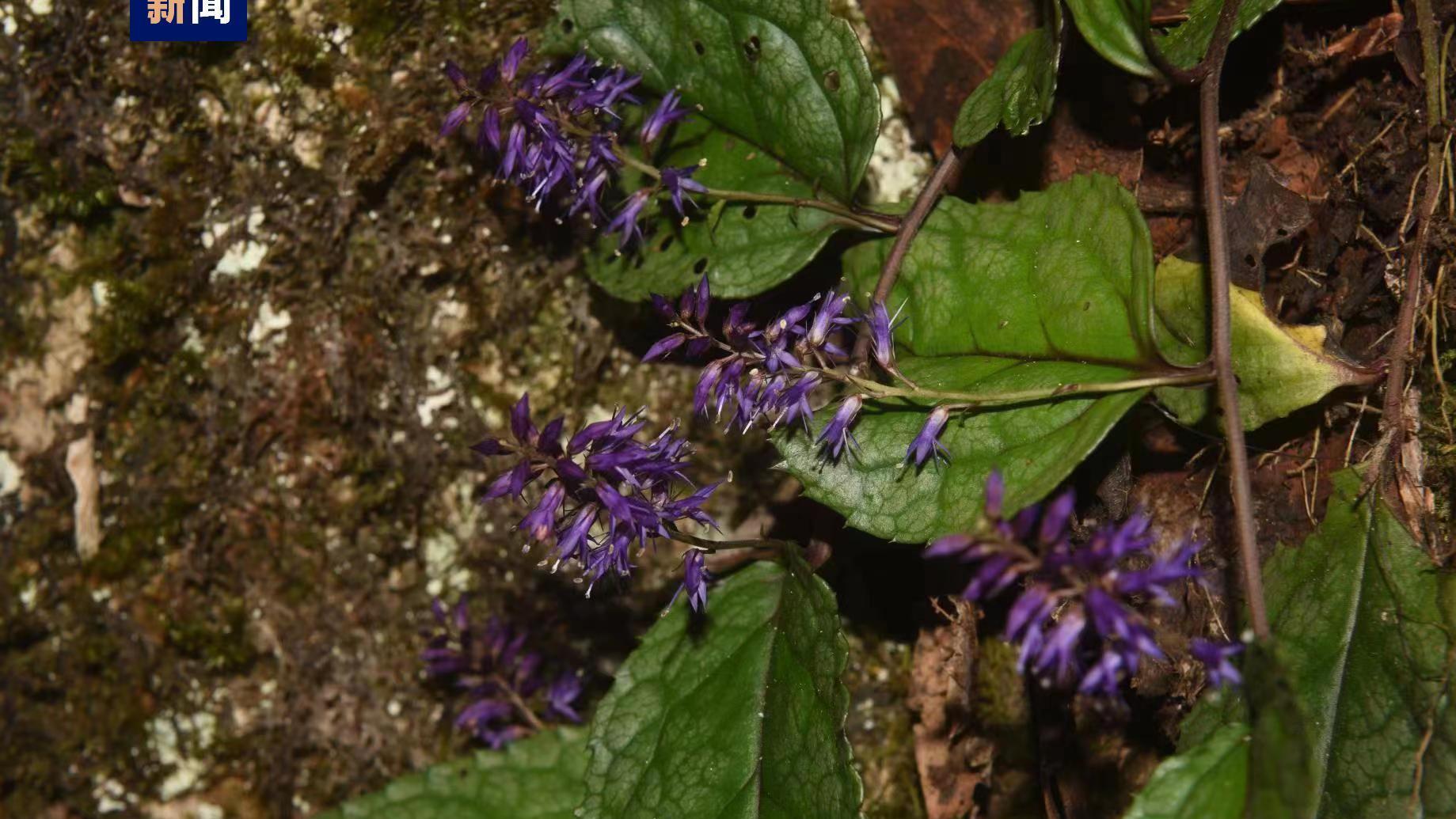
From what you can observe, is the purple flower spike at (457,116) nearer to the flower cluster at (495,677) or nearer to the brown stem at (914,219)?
the brown stem at (914,219)

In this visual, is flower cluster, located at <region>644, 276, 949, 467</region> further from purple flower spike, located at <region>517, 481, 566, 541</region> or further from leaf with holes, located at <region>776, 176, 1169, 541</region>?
purple flower spike, located at <region>517, 481, 566, 541</region>

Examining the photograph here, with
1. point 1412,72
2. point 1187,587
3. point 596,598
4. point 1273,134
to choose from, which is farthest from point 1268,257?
point 596,598

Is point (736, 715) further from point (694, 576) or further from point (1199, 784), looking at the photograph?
point (1199, 784)

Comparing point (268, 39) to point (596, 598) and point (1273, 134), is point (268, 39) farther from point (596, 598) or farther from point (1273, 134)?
point (1273, 134)

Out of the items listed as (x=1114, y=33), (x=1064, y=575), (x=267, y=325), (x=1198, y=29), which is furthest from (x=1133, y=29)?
(x=267, y=325)

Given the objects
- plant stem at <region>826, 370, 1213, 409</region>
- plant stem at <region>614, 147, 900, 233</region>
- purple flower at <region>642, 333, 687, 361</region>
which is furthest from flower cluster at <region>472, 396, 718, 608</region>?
plant stem at <region>614, 147, 900, 233</region>

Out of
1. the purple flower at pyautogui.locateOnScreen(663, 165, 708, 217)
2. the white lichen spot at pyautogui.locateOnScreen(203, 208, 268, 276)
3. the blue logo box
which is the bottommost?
the white lichen spot at pyautogui.locateOnScreen(203, 208, 268, 276)
